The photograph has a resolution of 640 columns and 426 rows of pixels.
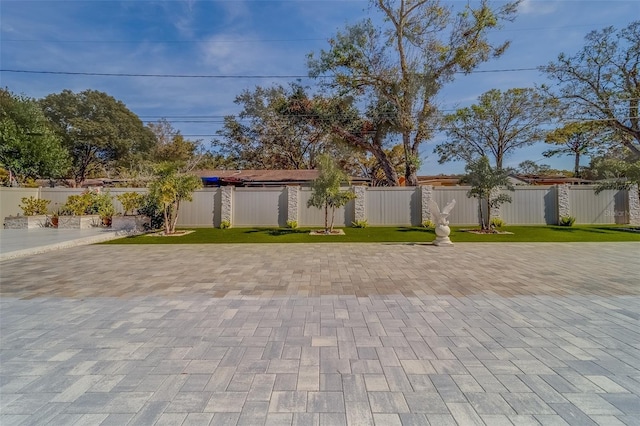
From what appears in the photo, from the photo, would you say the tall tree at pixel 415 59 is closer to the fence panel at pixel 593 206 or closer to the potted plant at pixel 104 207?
the fence panel at pixel 593 206

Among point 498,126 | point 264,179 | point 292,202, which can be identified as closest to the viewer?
point 292,202

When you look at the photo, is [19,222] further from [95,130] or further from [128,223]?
[95,130]

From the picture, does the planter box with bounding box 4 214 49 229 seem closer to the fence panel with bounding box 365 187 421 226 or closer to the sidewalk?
the sidewalk

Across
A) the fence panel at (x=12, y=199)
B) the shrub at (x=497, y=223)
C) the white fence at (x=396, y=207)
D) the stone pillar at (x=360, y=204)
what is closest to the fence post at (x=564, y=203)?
the white fence at (x=396, y=207)

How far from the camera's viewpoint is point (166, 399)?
2145 millimetres

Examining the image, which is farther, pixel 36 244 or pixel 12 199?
pixel 12 199

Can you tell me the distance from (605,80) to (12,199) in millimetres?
29642

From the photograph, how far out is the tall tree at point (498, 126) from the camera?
71.5ft

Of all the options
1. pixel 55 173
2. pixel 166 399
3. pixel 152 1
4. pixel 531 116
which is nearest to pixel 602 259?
pixel 166 399

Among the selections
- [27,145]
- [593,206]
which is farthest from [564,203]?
[27,145]

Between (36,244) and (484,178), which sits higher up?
(484,178)

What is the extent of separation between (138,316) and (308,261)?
3915mm

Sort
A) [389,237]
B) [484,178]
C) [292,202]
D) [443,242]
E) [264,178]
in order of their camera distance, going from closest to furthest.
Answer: [443,242] → [389,237] → [484,178] → [292,202] → [264,178]

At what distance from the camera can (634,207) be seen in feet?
45.7
